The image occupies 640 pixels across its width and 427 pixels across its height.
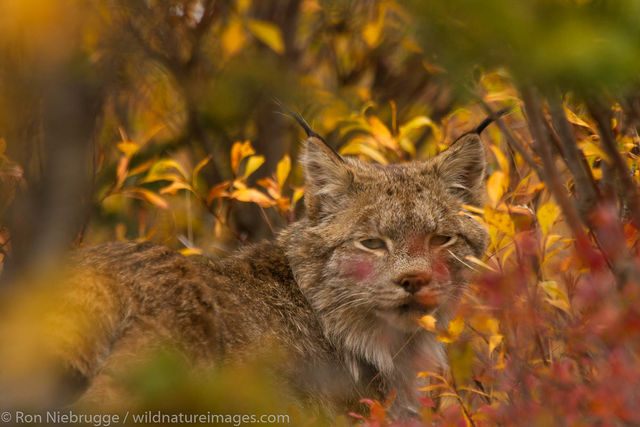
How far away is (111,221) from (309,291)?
2.25 metres

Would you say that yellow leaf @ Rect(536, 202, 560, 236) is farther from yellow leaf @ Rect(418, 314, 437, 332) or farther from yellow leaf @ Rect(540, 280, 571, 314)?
yellow leaf @ Rect(418, 314, 437, 332)

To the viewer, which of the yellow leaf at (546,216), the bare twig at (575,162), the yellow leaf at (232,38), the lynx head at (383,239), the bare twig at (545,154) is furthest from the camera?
the yellow leaf at (232,38)

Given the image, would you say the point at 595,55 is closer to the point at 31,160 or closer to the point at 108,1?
the point at 31,160

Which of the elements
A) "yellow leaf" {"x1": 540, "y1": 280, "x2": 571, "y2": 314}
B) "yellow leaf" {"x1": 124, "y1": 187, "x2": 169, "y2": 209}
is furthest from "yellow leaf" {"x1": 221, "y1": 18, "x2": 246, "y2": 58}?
"yellow leaf" {"x1": 540, "y1": 280, "x2": 571, "y2": 314}

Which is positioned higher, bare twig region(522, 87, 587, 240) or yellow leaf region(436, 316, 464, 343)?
bare twig region(522, 87, 587, 240)

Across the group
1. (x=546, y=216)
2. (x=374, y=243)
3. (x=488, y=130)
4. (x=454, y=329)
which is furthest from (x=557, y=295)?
(x=488, y=130)

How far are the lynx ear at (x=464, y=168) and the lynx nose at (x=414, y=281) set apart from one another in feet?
3.02

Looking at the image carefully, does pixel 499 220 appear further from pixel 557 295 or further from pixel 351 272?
pixel 351 272

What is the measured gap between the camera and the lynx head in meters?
4.57

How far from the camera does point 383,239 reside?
15.8ft

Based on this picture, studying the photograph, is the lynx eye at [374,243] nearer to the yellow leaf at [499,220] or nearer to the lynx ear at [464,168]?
the lynx ear at [464,168]

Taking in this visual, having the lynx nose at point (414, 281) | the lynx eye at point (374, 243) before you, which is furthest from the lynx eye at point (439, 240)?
the lynx nose at point (414, 281)

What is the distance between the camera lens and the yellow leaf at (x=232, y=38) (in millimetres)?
5750

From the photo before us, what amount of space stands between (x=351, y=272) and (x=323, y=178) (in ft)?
2.52
